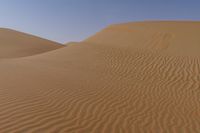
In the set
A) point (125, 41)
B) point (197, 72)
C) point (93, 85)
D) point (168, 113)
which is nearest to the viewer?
point (168, 113)

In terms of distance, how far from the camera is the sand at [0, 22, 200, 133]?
5695 millimetres

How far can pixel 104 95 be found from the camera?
7.75 meters

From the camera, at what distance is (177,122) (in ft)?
21.3

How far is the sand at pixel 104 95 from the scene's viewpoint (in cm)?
570

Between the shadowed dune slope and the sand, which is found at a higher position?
the shadowed dune slope

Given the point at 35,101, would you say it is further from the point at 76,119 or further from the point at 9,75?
the point at 9,75

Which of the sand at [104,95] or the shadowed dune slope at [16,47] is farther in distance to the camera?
the shadowed dune slope at [16,47]

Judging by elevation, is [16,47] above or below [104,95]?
above

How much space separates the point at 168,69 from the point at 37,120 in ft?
26.0

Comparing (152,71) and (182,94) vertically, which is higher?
(152,71)

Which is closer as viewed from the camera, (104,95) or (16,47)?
(104,95)

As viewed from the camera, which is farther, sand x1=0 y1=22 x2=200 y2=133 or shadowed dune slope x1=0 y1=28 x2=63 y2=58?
shadowed dune slope x1=0 y1=28 x2=63 y2=58

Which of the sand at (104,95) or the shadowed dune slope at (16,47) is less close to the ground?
the shadowed dune slope at (16,47)

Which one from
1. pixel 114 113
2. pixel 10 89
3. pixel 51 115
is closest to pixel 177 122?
pixel 114 113
